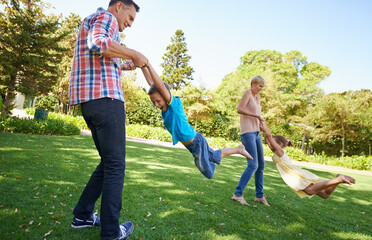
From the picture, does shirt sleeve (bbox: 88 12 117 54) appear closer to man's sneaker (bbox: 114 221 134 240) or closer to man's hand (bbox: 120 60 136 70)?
man's hand (bbox: 120 60 136 70)

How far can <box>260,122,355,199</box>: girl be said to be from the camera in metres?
2.77

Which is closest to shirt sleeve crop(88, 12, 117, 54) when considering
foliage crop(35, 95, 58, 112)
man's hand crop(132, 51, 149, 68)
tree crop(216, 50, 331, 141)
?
man's hand crop(132, 51, 149, 68)

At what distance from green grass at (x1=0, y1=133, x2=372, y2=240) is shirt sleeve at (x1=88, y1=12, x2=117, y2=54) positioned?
64.6 inches

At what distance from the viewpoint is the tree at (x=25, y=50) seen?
964 cm

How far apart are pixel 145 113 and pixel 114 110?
63.1 feet

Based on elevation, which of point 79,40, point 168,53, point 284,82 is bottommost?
point 79,40


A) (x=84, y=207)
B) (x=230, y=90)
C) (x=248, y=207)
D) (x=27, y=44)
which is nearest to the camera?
(x=84, y=207)

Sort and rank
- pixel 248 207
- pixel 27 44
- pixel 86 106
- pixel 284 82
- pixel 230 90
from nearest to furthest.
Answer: pixel 86 106 → pixel 248 207 → pixel 27 44 → pixel 230 90 → pixel 284 82

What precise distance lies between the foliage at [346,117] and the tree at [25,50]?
16.6m

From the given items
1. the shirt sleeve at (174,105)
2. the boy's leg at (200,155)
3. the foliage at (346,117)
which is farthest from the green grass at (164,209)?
the foliage at (346,117)

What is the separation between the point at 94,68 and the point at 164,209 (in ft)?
6.60

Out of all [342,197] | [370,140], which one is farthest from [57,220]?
[370,140]

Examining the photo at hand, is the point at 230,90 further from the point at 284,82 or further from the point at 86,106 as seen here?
the point at 86,106

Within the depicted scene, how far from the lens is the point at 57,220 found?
7.17 ft
